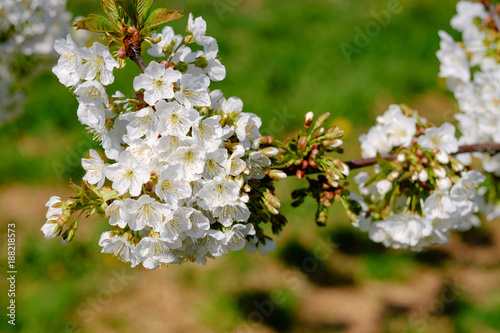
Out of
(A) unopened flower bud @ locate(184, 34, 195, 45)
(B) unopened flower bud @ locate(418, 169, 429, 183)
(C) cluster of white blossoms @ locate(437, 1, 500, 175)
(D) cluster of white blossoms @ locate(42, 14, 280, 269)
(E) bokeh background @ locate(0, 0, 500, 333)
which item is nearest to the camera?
(D) cluster of white blossoms @ locate(42, 14, 280, 269)

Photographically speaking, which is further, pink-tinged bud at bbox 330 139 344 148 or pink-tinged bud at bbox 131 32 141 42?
pink-tinged bud at bbox 330 139 344 148

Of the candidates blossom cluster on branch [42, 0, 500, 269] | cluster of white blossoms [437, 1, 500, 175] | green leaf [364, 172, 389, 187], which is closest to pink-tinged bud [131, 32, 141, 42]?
blossom cluster on branch [42, 0, 500, 269]

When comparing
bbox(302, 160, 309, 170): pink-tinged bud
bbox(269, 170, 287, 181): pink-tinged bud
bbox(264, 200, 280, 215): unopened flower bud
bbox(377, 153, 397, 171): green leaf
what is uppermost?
bbox(377, 153, 397, 171): green leaf

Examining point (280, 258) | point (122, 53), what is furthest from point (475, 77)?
point (280, 258)

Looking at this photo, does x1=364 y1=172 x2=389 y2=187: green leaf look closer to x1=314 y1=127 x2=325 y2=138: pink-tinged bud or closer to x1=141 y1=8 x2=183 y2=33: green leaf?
x1=314 y1=127 x2=325 y2=138: pink-tinged bud

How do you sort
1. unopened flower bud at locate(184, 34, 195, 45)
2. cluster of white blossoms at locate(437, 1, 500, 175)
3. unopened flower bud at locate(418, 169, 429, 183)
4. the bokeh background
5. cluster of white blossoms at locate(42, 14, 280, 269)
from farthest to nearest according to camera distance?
1. the bokeh background
2. cluster of white blossoms at locate(437, 1, 500, 175)
3. unopened flower bud at locate(418, 169, 429, 183)
4. unopened flower bud at locate(184, 34, 195, 45)
5. cluster of white blossoms at locate(42, 14, 280, 269)

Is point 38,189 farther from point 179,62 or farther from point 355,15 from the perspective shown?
point 355,15

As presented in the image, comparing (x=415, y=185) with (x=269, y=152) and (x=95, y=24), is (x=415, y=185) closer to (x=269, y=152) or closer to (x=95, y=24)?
(x=269, y=152)
